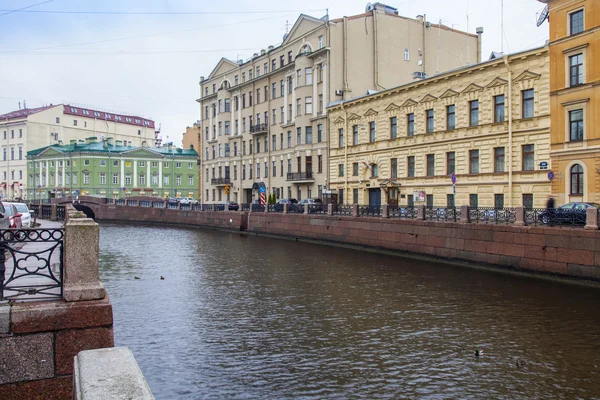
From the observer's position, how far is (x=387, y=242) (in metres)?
26.2

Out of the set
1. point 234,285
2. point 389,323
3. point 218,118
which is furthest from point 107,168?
point 389,323

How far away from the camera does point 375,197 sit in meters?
38.2

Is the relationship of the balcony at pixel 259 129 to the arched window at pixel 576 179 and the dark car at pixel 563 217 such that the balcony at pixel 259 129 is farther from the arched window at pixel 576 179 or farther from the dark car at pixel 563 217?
the dark car at pixel 563 217

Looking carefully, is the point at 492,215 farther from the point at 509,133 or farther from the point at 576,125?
the point at 509,133

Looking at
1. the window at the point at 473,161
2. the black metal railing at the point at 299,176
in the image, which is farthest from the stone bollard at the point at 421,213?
the black metal railing at the point at 299,176

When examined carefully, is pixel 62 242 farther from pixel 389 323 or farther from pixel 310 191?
pixel 310 191

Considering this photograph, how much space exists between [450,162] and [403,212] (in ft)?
26.0

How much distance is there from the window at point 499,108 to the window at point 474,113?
121 cm

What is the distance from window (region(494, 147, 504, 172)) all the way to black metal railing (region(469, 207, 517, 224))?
328 inches

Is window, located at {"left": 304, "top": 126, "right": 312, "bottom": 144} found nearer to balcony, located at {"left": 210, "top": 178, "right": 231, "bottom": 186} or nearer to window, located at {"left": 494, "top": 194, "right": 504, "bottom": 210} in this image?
balcony, located at {"left": 210, "top": 178, "right": 231, "bottom": 186}

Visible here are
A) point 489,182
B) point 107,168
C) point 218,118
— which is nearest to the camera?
point 489,182

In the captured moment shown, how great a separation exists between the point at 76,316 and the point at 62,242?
908mm

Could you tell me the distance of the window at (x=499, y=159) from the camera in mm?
29109

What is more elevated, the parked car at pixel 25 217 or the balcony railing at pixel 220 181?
the balcony railing at pixel 220 181
